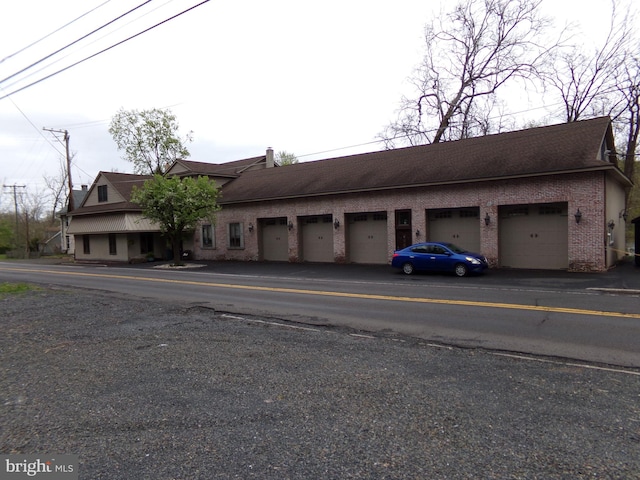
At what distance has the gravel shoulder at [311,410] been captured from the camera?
343cm

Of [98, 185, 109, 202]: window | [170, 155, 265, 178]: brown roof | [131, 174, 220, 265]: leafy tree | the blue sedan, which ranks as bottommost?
the blue sedan

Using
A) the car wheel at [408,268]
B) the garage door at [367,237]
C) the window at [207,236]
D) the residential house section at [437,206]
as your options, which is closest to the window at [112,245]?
the residential house section at [437,206]

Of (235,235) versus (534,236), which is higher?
(235,235)

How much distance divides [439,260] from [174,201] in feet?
54.8

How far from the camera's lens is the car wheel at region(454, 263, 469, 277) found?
17.5 m

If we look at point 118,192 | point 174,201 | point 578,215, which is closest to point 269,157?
point 118,192

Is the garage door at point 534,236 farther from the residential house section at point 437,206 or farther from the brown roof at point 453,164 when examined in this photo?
the brown roof at point 453,164

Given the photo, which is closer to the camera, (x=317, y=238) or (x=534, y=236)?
(x=534, y=236)

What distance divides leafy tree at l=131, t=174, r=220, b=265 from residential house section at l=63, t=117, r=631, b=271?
10.8ft

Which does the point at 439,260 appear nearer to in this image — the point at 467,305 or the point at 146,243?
the point at 467,305

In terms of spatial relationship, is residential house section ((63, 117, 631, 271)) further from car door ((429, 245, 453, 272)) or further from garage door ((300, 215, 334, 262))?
car door ((429, 245, 453, 272))

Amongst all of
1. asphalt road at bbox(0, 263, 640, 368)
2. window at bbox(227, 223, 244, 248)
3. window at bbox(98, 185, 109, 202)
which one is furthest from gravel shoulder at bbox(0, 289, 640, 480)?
window at bbox(98, 185, 109, 202)

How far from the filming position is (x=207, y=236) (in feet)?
109

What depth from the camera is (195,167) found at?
36.3 m
